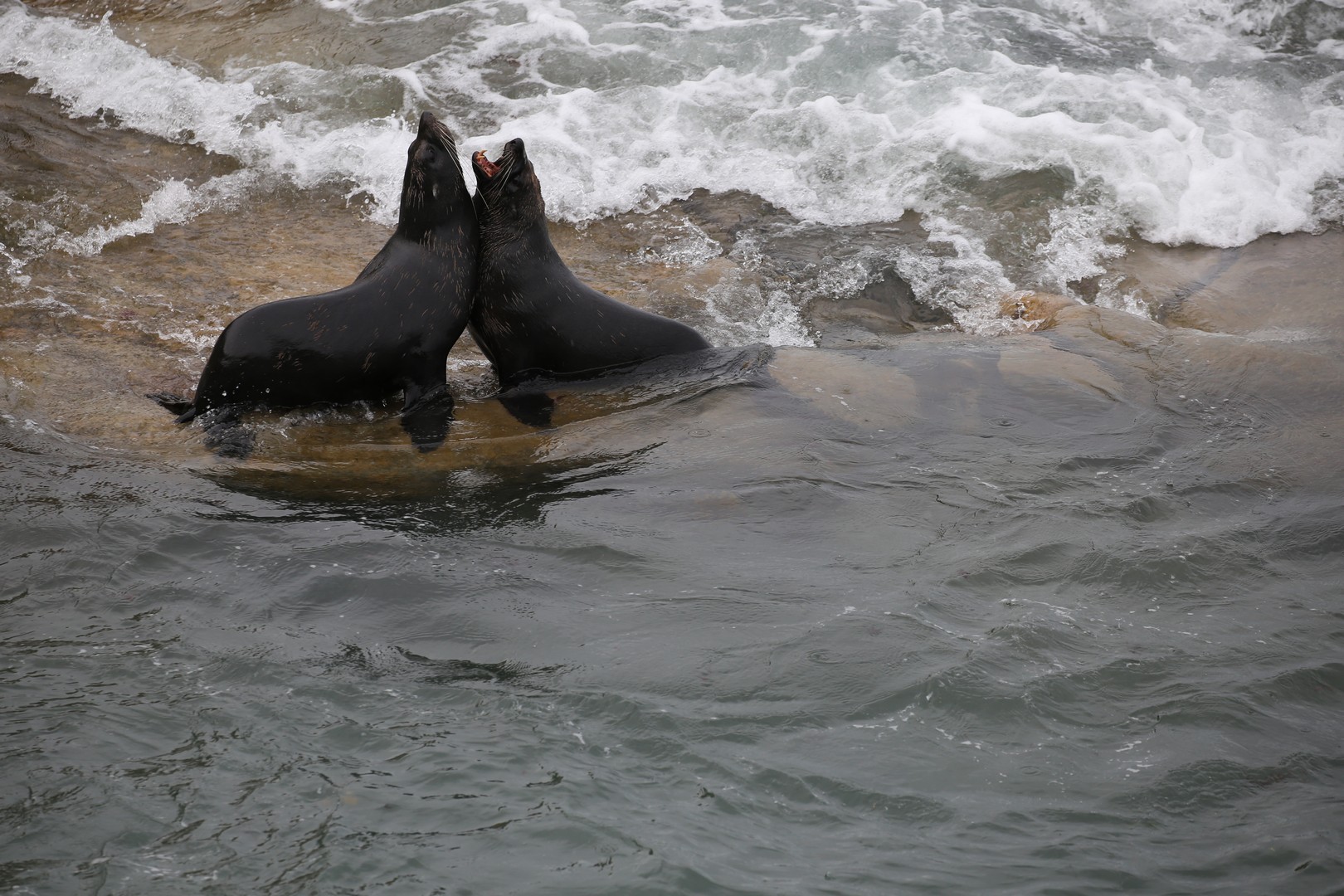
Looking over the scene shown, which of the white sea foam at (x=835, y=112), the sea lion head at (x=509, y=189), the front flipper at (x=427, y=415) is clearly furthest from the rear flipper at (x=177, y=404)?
the white sea foam at (x=835, y=112)

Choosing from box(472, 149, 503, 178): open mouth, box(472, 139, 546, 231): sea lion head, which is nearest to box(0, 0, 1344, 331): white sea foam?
box(472, 139, 546, 231): sea lion head

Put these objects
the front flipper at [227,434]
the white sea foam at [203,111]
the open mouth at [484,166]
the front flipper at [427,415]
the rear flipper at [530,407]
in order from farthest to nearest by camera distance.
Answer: the white sea foam at [203,111]
the open mouth at [484,166]
the rear flipper at [530,407]
the front flipper at [427,415]
the front flipper at [227,434]

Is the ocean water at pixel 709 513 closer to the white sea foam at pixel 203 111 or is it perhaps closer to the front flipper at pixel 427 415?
the white sea foam at pixel 203 111

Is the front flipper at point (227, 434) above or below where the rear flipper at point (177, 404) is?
below

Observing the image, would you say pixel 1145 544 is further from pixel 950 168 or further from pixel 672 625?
pixel 950 168

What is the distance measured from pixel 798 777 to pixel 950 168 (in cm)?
730

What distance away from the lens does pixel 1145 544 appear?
4812 mm

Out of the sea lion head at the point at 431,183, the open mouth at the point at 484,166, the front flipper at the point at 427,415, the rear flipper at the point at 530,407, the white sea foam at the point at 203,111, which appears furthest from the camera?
the white sea foam at the point at 203,111

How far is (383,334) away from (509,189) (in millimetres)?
1174

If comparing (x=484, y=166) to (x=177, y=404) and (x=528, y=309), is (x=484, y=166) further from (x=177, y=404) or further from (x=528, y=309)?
(x=177, y=404)

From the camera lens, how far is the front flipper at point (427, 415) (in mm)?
5547

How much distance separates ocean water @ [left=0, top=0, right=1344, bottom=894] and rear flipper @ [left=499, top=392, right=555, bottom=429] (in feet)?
0.37

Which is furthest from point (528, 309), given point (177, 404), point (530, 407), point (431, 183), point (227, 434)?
point (177, 404)

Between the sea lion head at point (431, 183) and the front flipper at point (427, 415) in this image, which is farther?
the sea lion head at point (431, 183)
